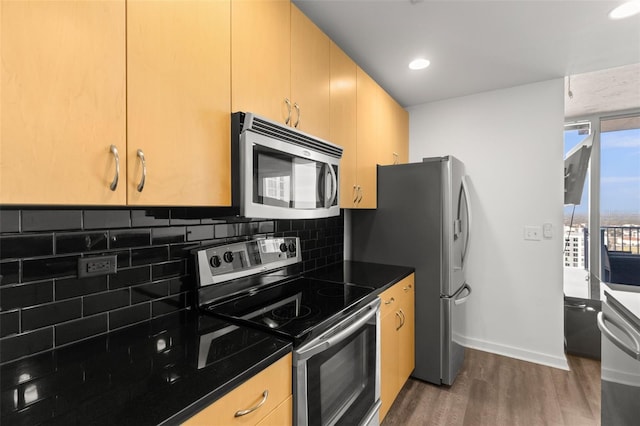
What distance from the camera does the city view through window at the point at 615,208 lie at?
3018 millimetres

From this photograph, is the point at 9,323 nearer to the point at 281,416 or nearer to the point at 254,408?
the point at 254,408

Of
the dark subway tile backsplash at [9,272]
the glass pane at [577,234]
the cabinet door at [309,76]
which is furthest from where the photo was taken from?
the glass pane at [577,234]

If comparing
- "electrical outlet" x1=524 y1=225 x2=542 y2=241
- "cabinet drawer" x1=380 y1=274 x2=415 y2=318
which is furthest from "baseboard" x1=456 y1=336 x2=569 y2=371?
"electrical outlet" x1=524 y1=225 x2=542 y2=241

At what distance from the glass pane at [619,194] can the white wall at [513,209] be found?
114cm

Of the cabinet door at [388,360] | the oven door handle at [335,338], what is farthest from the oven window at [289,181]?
the cabinet door at [388,360]

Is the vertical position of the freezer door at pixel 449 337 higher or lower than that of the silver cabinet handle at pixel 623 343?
lower

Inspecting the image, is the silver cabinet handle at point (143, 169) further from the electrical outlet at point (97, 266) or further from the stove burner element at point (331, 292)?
the stove burner element at point (331, 292)

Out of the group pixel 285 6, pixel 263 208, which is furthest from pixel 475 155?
pixel 263 208

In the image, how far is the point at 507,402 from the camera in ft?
6.72

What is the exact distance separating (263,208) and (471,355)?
8.47ft

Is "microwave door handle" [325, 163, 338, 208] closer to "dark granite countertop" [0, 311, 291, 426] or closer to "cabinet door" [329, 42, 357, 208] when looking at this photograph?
"cabinet door" [329, 42, 357, 208]

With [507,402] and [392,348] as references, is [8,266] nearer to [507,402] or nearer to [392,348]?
[392,348]

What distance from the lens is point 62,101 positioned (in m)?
0.71

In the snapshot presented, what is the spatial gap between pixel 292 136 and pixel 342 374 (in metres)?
1.12
